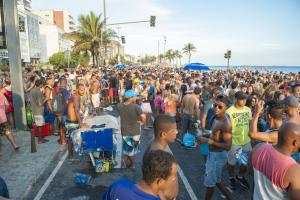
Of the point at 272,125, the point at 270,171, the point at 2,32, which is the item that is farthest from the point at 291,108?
the point at 2,32

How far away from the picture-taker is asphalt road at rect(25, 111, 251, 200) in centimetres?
539

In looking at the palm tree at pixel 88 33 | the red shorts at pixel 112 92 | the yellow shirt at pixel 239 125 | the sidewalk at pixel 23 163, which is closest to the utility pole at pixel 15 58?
the sidewalk at pixel 23 163

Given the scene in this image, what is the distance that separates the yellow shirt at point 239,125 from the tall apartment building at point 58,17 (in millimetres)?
120745

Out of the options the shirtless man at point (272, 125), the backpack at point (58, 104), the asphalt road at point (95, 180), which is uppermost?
the shirtless man at point (272, 125)

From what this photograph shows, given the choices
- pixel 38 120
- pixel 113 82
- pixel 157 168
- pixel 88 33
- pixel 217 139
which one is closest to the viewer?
pixel 157 168

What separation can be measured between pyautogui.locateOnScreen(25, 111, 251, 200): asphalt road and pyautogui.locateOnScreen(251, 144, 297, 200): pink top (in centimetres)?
247

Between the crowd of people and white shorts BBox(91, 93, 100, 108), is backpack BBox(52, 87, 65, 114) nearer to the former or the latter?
the crowd of people

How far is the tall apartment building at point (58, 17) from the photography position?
384ft

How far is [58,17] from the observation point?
4717 inches

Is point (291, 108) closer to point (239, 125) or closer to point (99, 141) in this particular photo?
point (239, 125)

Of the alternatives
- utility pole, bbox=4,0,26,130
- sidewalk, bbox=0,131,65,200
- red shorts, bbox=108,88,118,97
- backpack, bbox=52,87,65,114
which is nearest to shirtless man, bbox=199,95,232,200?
sidewalk, bbox=0,131,65,200

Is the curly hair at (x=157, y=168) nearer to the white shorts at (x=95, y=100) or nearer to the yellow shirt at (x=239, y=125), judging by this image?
the yellow shirt at (x=239, y=125)

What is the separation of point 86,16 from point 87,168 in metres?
36.1

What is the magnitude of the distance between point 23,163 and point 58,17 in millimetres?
124350
